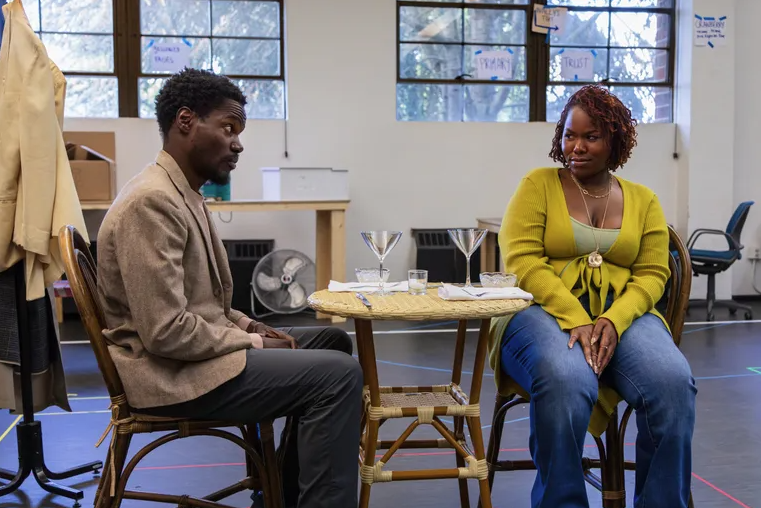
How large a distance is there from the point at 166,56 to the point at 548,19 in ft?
10.8

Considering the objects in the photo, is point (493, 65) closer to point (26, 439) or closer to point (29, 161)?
point (29, 161)

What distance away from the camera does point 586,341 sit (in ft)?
6.22

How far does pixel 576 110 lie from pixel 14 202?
161 centimetres

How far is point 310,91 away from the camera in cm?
638

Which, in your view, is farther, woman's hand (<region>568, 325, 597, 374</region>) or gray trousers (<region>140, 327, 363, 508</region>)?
woman's hand (<region>568, 325, 597, 374</region>)

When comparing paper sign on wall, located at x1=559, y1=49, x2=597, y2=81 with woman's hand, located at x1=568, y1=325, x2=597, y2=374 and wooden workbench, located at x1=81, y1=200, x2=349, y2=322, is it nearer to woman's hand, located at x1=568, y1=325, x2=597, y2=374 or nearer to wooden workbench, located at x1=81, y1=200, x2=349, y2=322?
wooden workbench, located at x1=81, y1=200, x2=349, y2=322

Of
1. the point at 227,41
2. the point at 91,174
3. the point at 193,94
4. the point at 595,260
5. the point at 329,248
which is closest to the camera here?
the point at 193,94

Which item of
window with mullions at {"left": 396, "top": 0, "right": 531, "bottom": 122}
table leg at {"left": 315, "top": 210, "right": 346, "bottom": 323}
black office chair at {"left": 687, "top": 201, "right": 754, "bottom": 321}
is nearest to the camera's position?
table leg at {"left": 315, "top": 210, "right": 346, "bottom": 323}

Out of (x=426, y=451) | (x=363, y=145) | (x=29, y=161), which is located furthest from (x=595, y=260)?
(x=363, y=145)

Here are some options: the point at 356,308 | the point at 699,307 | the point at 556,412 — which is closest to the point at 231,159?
the point at 356,308

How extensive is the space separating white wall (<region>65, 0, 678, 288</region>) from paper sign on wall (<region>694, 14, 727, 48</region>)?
94 cm

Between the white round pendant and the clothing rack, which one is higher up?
the white round pendant

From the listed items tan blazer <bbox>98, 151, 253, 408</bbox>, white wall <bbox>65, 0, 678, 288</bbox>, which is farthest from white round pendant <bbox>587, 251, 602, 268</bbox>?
white wall <bbox>65, 0, 678, 288</bbox>

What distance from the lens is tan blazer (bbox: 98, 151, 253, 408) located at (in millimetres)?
1595
